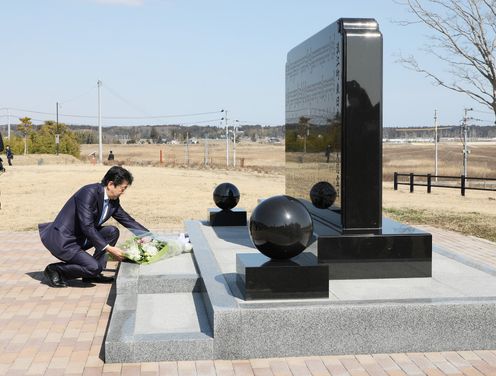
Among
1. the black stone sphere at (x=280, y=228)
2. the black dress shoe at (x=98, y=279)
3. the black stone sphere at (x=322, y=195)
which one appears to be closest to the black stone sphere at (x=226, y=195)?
the black stone sphere at (x=322, y=195)

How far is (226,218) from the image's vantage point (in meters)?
10.8

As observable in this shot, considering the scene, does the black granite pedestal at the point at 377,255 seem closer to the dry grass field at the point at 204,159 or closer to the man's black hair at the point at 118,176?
the man's black hair at the point at 118,176

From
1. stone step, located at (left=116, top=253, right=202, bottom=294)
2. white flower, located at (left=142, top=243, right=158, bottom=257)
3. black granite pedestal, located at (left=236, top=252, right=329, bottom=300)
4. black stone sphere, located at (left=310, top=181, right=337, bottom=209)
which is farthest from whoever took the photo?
black stone sphere, located at (left=310, top=181, right=337, bottom=209)

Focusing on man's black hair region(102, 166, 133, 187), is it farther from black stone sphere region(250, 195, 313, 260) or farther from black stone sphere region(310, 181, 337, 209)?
black stone sphere region(310, 181, 337, 209)

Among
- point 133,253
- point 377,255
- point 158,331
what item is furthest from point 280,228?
point 133,253

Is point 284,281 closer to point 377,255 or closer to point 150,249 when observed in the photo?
point 377,255

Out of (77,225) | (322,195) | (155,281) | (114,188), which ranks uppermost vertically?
(114,188)

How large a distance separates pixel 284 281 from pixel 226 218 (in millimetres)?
5134

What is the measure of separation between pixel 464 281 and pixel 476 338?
1093 millimetres

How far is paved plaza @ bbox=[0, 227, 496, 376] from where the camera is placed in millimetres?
5059

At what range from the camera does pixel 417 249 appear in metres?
6.84

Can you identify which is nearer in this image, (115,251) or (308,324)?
(308,324)

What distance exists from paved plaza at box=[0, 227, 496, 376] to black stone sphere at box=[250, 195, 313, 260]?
0.95 meters

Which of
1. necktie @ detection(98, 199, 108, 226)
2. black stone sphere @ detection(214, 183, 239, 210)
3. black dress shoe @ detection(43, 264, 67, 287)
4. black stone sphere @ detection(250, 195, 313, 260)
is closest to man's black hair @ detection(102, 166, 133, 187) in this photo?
necktie @ detection(98, 199, 108, 226)
